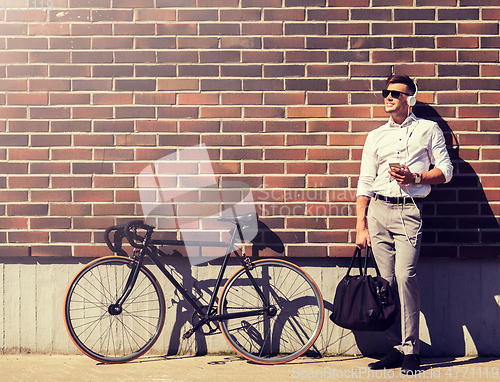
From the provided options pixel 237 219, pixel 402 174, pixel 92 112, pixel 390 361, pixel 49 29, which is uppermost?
pixel 49 29

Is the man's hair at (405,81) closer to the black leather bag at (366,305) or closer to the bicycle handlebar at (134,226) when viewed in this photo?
the black leather bag at (366,305)

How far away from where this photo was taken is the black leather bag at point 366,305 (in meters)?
3.12

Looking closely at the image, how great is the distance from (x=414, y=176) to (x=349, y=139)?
716mm

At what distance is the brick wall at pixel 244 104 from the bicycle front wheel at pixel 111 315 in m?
0.25

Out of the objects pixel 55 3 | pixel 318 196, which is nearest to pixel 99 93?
pixel 55 3

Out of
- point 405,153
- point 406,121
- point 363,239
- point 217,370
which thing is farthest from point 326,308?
point 406,121

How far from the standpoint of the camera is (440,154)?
3240 mm

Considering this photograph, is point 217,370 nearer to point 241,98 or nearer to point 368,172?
point 368,172

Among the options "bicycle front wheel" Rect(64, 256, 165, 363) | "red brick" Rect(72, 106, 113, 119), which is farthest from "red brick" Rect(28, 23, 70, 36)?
"bicycle front wheel" Rect(64, 256, 165, 363)

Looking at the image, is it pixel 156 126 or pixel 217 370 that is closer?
pixel 217 370

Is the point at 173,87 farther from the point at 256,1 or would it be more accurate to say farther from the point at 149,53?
the point at 256,1

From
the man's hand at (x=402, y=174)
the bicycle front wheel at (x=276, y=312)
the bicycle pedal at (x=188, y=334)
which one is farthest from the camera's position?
the bicycle front wheel at (x=276, y=312)

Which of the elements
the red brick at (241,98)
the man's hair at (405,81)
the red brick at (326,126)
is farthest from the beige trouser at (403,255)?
the red brick at (241,98)

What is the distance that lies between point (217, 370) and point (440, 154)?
240 centimetres
